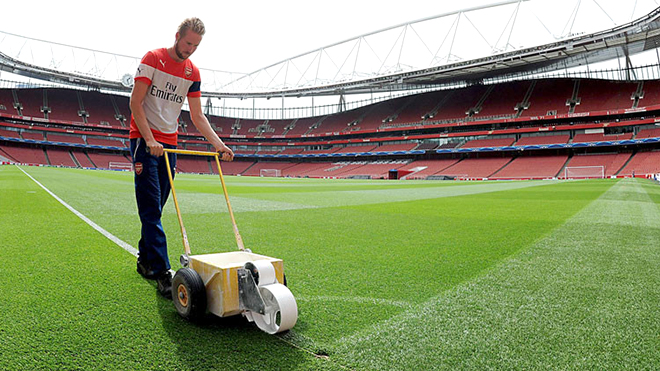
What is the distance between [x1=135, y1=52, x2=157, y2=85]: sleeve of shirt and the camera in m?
2.89

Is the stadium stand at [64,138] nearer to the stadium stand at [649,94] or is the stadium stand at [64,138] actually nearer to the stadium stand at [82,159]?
the stadium stand at [82,159]

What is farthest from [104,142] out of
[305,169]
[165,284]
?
[165,284]

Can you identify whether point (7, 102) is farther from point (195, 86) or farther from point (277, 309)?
point (277, 309)

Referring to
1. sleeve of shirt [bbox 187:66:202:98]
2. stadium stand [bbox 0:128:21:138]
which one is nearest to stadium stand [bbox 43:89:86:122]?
stadium stand [bbox 0:128:21:138]

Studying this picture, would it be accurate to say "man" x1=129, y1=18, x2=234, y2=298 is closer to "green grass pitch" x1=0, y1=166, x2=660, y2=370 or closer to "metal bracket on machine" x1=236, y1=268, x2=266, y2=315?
"green grass pitch" x1=0, y1=166, x2=660, y2=370

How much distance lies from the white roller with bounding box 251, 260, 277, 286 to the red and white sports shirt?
1.50 metres

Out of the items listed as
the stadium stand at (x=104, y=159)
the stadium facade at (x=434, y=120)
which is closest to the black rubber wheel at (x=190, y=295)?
the stadium facade at (x=434, y=120)

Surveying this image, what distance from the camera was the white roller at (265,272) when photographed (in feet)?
6.75

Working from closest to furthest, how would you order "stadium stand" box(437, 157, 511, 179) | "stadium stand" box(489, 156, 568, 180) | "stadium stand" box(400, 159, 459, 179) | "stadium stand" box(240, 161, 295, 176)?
"stadium stand" box(489, 156, 568, 180) → "stadium stand" box(437, 157, 511, 179) → "stadium stand" box(400, 159, 459, 179) → "stadium stand" box(240, 161, 295, 176)

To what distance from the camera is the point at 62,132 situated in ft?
211

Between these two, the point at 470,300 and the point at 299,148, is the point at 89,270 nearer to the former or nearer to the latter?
the point at 470,300

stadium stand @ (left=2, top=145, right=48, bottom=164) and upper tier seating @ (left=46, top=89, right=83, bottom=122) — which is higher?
upper tier seating @ (left=46, top=89, right=83, bottom=122)

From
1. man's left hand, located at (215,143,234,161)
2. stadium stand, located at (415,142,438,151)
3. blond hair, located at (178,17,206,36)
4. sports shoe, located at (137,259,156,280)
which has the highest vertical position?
stadium stand, located at (415,142,438,151)

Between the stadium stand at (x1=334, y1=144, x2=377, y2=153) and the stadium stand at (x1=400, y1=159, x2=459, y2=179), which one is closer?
the stadium stand at (x1=400, y1=159, x2=459, y2=179)
